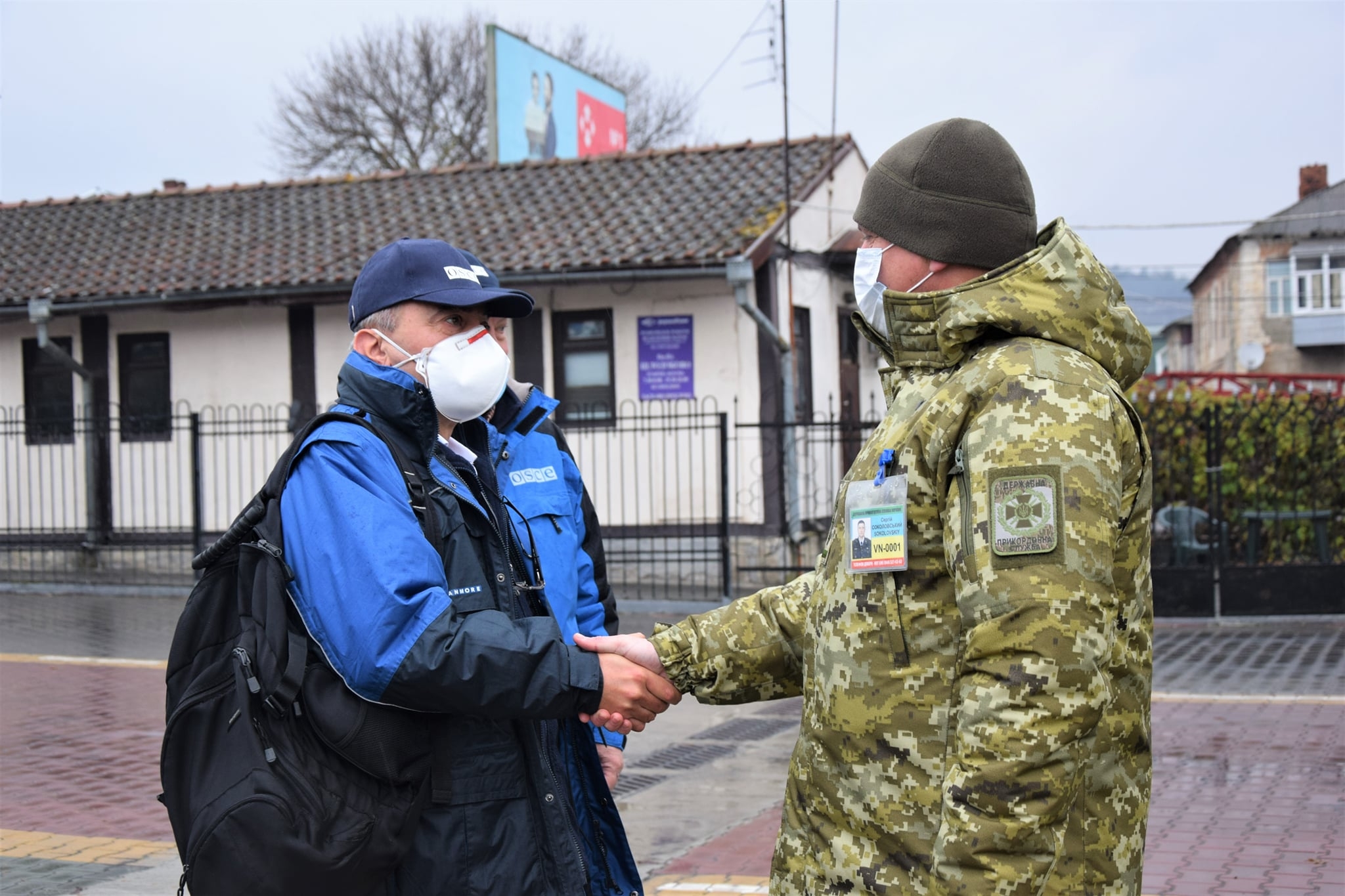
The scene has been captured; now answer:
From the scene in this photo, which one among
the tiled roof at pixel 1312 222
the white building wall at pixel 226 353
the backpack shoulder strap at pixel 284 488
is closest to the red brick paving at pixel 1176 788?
the backpack shoulder strap at pixel 284 488

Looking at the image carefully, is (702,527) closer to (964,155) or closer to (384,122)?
(964,155)

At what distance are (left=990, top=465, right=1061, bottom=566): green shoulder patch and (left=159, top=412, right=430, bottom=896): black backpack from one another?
1161 mm

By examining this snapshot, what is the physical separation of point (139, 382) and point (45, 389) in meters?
1.50

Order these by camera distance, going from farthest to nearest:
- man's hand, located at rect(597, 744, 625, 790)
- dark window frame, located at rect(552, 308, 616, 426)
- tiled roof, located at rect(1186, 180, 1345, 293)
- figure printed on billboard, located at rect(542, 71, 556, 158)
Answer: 1. tiled roof, located at rect(1186, 180, 1345, 293)
2. figure printed on billboard, located at rect(542, 71, 556, 158)
3. dark window frame, located at rect(552, 308, 616, 426)
4. man's hand, located at rect(597, 744, 625, 790)

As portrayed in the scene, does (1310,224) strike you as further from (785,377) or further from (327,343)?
(327,343)

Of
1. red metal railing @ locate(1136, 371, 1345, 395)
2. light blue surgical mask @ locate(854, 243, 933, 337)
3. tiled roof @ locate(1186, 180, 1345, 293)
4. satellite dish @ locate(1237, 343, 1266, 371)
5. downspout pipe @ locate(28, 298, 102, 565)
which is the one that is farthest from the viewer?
tiled roof @ locate(1186, 180, 1345, 293)

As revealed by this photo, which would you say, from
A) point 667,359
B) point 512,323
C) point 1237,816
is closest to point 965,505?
point 1237,816

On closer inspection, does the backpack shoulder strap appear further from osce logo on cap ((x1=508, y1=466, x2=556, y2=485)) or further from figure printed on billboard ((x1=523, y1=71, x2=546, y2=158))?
figure printed on billboard ((x1=523, y1=71, x2=546, y2=158))

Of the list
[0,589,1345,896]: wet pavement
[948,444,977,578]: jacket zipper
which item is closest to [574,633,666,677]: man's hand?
[948,444,977,578]: jacket zipper

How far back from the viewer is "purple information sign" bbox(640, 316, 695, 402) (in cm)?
1568

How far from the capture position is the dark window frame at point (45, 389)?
17781mm

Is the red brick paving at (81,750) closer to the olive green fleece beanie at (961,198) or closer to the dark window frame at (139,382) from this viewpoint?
the olive green fleece beanie at (961,198)

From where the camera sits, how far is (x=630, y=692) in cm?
263

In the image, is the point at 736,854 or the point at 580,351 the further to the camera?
the point at 580,351
